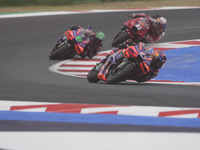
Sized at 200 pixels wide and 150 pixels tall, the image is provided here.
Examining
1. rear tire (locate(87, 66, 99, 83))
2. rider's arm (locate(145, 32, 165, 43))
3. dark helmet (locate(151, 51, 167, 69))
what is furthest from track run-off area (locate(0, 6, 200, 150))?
rider's arm (locate(145, 32, 165, 43))

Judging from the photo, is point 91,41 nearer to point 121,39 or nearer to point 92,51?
point 92,51

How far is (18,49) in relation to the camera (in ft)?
45.9

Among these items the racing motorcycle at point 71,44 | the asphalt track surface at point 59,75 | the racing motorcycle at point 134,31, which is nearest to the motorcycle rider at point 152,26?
the racing motorcycle at point 134,31

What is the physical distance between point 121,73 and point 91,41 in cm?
453

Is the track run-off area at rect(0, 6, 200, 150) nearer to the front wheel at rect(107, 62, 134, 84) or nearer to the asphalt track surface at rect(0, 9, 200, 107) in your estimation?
the asphalt track surface at rect(0, 9, 200, 107)

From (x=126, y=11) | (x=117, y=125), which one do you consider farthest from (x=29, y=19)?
(x=117, y=125)

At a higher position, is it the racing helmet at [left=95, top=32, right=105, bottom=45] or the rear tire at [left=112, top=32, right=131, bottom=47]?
the racing helmet at [left=95, top=32, right=105, bottom=45]

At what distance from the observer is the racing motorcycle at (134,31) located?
1326cm

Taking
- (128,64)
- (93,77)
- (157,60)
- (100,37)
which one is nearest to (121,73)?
(128,64)

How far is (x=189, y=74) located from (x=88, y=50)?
11.3 ft

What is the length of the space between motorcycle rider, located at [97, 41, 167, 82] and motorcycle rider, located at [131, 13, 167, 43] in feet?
15.8

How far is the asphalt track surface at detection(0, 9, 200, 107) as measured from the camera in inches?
264

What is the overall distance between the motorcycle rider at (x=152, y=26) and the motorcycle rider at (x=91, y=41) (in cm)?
153

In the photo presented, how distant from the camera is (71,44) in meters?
12.2
